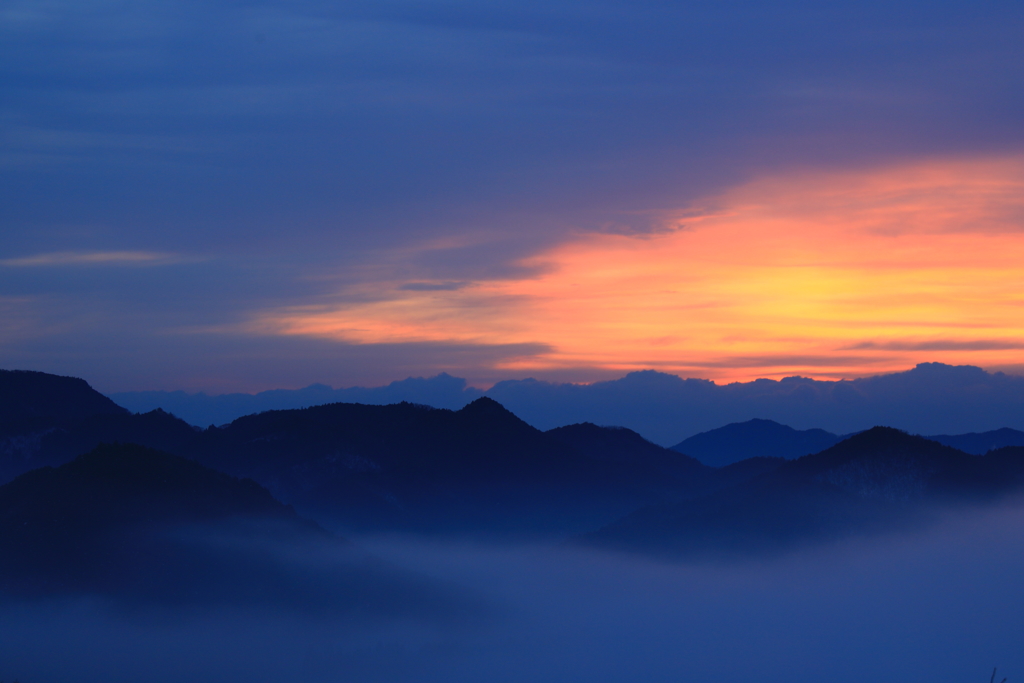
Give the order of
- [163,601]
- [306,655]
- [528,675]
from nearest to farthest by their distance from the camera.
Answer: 1. [163,601]
2. [306,655]
3. [528,675]

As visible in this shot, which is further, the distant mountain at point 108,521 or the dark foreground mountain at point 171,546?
the dark foreground mountain at point 171,546

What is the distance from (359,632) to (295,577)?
14494 mm

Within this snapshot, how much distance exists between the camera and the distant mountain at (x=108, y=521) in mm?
130500

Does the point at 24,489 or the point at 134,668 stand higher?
the point at 24,489

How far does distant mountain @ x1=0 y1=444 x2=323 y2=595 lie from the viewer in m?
130

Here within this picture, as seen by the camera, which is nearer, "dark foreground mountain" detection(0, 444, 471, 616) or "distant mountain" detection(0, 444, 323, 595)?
"distant mountain" detection(0, 444, 323, 595)

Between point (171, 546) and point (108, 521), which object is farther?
point (171, 546)

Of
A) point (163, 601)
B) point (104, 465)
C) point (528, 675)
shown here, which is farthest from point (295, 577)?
point (528, 675)

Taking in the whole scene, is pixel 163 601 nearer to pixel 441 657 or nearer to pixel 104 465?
pixel 104 465

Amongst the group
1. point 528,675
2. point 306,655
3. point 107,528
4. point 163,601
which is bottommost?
point 528,675

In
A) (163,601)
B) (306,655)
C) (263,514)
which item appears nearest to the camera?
(163,601)

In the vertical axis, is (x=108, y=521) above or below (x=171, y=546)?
above

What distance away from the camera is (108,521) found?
455 ft

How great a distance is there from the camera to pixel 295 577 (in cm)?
15425
